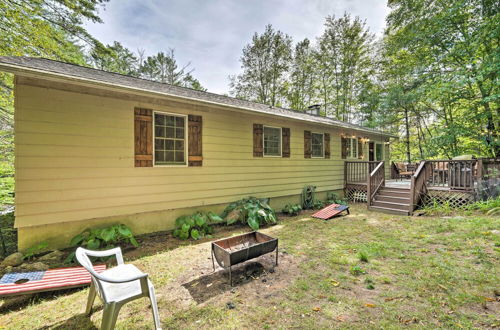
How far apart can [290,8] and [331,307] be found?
9.95 meters

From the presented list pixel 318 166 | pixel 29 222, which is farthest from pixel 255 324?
pixel 318 166

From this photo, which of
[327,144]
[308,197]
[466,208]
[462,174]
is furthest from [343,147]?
[466,208]

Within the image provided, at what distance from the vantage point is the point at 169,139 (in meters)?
5.38

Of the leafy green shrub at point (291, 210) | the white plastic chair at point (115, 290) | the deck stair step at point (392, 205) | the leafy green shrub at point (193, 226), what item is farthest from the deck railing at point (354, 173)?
the white plastic chair at point (115, 290)

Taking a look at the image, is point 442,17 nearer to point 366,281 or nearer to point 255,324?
point 366,281

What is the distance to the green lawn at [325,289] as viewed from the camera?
2.28 meters

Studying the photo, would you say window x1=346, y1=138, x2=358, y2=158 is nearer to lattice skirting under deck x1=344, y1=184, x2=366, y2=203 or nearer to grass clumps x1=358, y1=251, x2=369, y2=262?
lattice skirting under deck x1=344, y1=184, x2=366, y2=203

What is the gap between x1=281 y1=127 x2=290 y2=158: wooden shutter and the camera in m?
7.77

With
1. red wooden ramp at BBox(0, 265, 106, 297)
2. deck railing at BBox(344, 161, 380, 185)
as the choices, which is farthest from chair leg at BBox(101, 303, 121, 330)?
deck railing at BBox(344, 161, 380, 185)

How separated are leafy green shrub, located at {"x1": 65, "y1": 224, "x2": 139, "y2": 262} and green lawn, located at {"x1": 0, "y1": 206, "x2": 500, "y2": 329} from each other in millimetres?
526

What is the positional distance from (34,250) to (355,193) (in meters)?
10.6

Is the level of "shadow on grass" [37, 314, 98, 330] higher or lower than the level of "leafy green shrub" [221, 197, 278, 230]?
lower

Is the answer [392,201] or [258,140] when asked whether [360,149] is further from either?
[258,140]

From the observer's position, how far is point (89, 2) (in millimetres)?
6719
